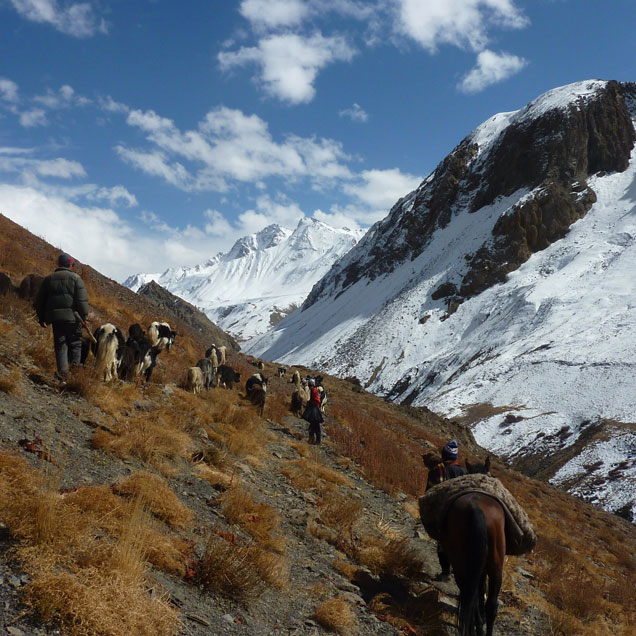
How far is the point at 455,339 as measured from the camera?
6956 cm

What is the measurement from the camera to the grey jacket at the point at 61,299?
23.9 feet

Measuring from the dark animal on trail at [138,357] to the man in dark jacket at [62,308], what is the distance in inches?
75.8

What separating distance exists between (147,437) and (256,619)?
3.10 metres

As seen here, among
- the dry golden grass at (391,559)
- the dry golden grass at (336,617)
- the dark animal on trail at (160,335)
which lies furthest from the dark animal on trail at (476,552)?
the dark animal on trail at (160,335)

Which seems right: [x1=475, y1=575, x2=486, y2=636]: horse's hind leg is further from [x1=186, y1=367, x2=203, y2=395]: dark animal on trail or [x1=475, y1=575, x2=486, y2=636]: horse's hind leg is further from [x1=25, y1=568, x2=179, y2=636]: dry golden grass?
[x1=186, y1=367, x2=203, y2=395]: dark animal on trail

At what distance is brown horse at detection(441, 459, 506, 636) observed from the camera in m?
4.49

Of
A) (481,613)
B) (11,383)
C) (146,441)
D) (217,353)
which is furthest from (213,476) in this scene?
(217,353)

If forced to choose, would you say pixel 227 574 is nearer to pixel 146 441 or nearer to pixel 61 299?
pixel 146 441

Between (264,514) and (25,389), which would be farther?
(25,389)

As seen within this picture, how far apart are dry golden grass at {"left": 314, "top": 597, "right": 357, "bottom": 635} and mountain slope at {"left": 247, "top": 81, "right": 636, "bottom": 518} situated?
24.4m

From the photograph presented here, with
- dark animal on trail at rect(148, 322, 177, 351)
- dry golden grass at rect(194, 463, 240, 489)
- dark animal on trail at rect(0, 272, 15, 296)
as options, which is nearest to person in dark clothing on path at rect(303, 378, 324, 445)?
dark animal on trail at rect(148, 322, 177, 351)

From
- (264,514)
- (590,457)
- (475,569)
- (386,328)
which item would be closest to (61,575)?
(264,514)

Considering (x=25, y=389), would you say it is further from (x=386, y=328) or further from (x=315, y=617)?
(x=386, y=328)

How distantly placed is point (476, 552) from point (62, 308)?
6.72m
